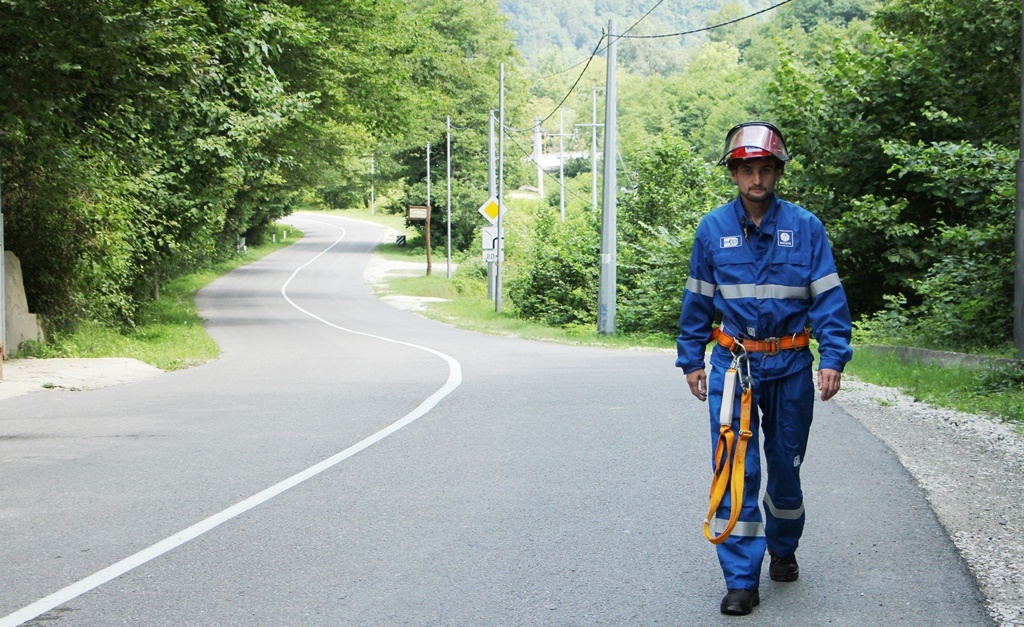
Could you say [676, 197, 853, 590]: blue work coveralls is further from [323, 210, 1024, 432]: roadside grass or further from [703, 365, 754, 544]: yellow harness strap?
[323, 210, 1024, 432]: roadside grass

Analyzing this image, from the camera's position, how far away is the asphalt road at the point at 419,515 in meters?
4.73

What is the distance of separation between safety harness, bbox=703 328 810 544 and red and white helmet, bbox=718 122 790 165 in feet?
2.46

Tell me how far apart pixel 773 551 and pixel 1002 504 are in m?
2.38

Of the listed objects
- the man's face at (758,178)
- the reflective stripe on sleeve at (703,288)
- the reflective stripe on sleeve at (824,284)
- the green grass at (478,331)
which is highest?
the man's face at (758,178)

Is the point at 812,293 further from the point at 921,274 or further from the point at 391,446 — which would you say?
the point at 921,274

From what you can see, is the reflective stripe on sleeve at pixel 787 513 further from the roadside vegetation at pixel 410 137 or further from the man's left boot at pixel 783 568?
the roadside vegetation at pixel 410 137

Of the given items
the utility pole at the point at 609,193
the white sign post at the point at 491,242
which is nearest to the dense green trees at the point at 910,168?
the utility pole at the point at 609,193

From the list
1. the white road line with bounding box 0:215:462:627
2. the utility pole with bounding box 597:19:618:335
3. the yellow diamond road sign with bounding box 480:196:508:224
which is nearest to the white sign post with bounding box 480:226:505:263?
the yellow diamond road sign with bounding box 480:196:508:224

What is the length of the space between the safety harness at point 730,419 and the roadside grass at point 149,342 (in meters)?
14.8

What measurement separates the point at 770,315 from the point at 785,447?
0.57 m

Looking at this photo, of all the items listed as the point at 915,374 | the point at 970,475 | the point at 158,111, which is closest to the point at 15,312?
the point at 158,111

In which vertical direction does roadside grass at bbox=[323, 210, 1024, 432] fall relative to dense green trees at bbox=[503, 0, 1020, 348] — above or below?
below

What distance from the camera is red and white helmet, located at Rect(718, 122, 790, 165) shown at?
4.70 metres

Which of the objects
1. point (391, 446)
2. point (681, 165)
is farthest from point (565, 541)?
point (681, 165)
